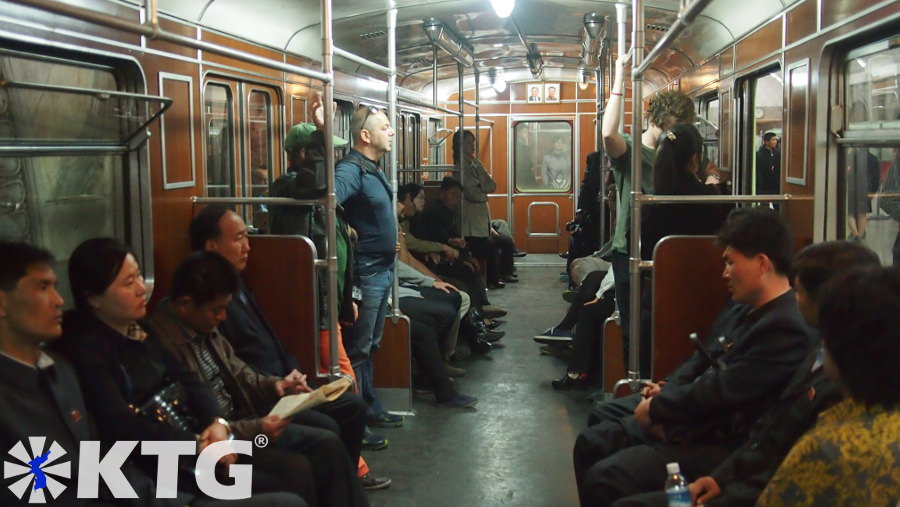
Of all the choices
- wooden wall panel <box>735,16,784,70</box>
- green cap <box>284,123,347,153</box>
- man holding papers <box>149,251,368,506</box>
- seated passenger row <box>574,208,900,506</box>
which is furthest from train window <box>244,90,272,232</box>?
wooden wall panel <box>735,16,784,70</box>

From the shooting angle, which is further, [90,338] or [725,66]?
[725,66]

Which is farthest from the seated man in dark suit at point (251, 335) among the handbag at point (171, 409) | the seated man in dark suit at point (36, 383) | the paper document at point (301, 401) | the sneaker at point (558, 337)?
the sneaker at point (558, 337)

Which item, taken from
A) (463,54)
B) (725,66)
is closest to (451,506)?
(725,66)

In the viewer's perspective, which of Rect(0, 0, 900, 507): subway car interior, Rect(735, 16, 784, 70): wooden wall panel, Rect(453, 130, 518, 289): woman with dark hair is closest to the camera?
Rect(0, 0, 900, 507): subway car interior

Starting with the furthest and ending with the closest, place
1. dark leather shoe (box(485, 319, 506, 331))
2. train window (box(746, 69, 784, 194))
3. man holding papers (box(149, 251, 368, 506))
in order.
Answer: dark leather shoe (box(485, 319, 506, 331)) → train window (box(746, 69, 784, 194)) → man holding papers (box(149, 251, 368, 506))

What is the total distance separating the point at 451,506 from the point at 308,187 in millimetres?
1557

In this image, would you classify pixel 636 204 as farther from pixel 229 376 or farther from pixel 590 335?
pixel 590 335

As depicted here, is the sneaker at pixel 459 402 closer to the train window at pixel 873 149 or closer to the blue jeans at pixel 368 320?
the blue jeans at pixel 368 320

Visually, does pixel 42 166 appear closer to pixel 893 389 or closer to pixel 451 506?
pixel 451 506

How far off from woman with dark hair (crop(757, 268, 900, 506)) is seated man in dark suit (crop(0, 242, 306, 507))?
1730mm

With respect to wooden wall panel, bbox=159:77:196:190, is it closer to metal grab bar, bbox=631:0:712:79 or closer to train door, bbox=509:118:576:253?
metal grab bar, bbox=631:0:712:79

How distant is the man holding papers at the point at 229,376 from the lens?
10.4 feet

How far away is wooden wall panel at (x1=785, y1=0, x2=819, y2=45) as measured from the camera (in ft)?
13.5

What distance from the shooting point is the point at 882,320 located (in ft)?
6.14
